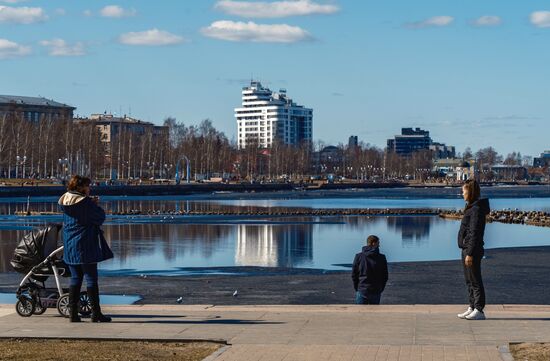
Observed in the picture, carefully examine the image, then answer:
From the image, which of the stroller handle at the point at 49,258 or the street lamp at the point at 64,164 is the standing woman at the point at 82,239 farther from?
the street lamp at the point at 64,164

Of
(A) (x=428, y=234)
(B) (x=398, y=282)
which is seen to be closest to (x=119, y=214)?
(A) (x=428, y=234)

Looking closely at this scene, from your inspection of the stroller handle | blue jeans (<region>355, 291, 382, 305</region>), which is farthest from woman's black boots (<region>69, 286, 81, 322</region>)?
blue jeans (<region>355, 291, 382, 305</region>)

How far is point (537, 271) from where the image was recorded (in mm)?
34062

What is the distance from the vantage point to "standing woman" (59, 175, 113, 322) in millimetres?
16547

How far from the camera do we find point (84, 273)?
A: 1678 cm

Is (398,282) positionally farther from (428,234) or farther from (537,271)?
(428,234)

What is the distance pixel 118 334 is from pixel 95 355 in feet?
5.41

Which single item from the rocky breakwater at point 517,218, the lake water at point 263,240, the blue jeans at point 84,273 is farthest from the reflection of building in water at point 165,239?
the blue jeans at point 84,273

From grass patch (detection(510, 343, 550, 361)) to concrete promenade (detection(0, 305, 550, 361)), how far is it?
0.17m

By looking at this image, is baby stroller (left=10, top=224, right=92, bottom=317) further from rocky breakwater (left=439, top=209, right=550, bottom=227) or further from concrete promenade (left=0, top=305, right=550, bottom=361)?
rocky breakwater (left=439, top=209, right=550, bottom=227)

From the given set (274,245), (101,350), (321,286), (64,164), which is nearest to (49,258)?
(101,350)

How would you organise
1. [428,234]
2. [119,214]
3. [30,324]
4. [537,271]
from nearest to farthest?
[30,324], [537,271], [428,234], [119,214]

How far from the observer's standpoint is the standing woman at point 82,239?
1655 cm

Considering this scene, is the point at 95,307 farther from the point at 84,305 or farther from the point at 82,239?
the point at 82,239
